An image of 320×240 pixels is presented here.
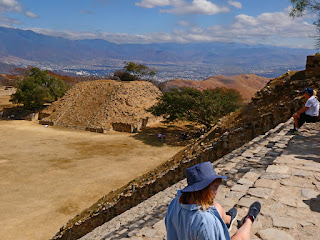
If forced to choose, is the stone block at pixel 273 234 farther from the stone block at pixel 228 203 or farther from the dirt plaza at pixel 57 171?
the dirt plaza at pixel 57 171

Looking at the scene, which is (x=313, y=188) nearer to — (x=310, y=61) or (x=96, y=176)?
(x=310, y=61)

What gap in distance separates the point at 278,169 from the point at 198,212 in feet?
13.7

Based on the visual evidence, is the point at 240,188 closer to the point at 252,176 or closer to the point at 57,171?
the point at 252,176

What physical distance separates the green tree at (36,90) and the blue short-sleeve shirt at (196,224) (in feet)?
123

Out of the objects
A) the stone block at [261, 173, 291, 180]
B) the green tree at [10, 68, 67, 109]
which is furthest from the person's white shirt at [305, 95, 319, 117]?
the green tree at [10, 68, 67, 109]

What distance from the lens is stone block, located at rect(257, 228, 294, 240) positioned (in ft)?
11.6

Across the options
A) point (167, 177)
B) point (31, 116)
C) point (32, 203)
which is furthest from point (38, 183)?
point (31, 116)

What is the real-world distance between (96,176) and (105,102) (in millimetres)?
19523

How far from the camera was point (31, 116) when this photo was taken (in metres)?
34.5

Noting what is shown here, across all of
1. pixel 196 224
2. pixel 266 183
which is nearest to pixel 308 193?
pixel 266 183

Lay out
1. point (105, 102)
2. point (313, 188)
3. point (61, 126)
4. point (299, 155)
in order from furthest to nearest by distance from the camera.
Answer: point (105, 102)
point (61, 126)
point (299, 155)
point (313, 188)

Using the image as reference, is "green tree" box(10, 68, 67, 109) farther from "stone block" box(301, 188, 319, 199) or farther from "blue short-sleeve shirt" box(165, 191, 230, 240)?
"blue short-sleeve shirt" box(165, 191, 230, 240)

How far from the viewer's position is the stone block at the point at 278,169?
5644 millimetres

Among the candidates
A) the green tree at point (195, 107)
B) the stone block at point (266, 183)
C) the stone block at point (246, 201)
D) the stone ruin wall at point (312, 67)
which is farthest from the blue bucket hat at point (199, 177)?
the green tree at point (195, 107)
